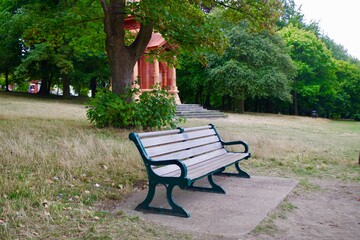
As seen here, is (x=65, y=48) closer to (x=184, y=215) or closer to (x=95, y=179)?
(x=95, y=179)

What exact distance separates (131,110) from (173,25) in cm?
294

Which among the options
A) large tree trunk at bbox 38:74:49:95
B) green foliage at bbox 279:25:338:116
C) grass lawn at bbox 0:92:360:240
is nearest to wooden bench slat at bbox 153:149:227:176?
grass lawn at bbox 0:92:360:240

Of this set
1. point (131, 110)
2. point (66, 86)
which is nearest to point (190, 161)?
point (131, 110)

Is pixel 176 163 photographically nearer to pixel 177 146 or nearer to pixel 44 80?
pixel 177 146

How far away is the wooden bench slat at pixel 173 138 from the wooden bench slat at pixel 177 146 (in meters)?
0.06

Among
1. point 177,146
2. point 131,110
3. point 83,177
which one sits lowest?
point 83,177

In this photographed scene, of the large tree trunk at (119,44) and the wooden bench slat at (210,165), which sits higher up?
the large tree trunk at (119,44)

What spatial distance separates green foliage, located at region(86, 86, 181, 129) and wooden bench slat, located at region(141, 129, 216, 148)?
16.8 feet

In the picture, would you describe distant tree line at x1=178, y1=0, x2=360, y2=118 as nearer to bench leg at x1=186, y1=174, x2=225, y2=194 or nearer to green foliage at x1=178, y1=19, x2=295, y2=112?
green foliage at x1=178, y1=19, x2=295, y2=112

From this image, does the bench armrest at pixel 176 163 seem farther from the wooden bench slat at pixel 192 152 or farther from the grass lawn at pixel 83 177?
the grass lawn at pixel 83 177

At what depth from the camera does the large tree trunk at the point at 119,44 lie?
1193 centimetres

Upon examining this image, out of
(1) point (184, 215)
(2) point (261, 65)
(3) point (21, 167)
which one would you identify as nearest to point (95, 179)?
(3) point (21, 167)

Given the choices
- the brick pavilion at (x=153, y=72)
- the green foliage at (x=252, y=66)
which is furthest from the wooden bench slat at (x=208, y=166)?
the green foliage at (x=252, y=66)

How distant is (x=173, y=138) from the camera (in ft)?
18.9
